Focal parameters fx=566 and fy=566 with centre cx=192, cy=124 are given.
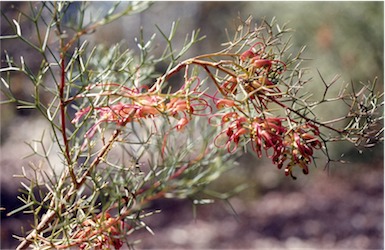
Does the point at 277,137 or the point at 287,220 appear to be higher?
the point at 277,137

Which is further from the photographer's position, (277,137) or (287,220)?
(287,220)

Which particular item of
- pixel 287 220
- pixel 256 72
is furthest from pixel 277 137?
pixel 287 220

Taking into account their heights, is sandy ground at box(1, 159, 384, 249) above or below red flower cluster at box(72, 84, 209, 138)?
below

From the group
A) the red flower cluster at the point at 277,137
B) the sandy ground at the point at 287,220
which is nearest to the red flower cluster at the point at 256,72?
the red flower cluster at the point at 277,137

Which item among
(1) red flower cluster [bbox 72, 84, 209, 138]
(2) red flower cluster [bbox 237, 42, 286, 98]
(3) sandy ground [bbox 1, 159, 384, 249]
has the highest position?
(2) red flower cluster [bbox 237, 42, 286, 98]

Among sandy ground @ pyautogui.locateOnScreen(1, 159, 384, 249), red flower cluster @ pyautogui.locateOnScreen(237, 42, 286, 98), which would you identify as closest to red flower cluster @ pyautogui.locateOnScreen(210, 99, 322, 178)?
red flower cluster @ pyautogui.locateOnScreen(237, 42, 286, 98)

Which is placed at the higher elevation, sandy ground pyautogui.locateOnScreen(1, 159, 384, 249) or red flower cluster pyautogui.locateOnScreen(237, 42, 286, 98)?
red flower cluster pyautogui.locateOnScreen(237, 42, 286, 98)

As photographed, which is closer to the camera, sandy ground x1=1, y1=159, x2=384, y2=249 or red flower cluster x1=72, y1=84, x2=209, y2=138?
red flower cluster x1=72, y1=84, x2=209, y2=138

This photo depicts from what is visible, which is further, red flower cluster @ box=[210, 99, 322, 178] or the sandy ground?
the sandy ground

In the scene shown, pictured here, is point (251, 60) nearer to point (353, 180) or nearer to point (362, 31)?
point (362, 31)

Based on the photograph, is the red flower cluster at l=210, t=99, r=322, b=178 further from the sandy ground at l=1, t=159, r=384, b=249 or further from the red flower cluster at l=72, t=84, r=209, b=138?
the sandy ground at l=1, t=159, r=384, b=249

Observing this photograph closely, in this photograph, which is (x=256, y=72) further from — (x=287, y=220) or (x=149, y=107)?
(x=287, y=220)

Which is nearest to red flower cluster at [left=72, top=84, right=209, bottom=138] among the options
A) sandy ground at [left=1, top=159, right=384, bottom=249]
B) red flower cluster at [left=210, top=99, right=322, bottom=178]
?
red flower cluster at [left=210, top=99, right=322, bottom=178]

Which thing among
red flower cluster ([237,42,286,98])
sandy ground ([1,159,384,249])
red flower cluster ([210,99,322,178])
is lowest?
sandy ground ([1,159,384,249])
